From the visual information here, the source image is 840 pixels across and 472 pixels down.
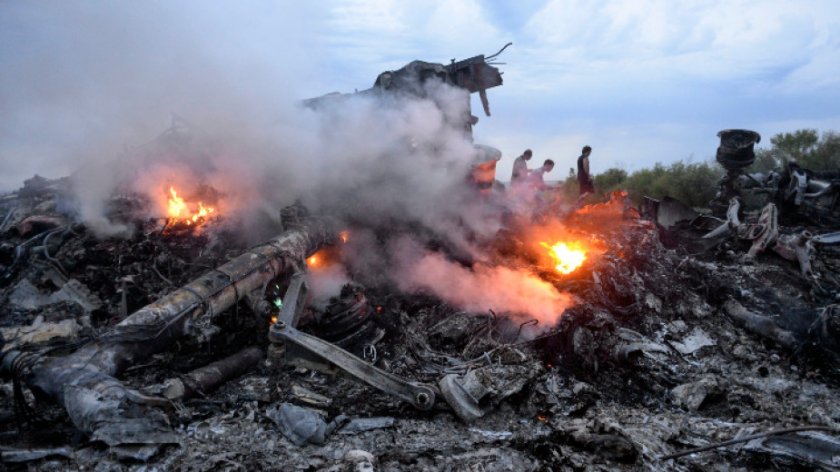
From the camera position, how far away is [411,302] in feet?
23.9

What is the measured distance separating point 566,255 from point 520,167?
635 cm

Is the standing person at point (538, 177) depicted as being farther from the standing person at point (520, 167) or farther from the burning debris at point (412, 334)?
the burning debris at point (412, 334)

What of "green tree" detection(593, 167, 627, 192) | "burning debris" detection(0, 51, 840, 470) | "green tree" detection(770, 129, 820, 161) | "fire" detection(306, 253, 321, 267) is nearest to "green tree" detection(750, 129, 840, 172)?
"green tree" detection(770, 129, 820, 161)

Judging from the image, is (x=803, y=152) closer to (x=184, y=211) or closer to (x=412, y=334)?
(x=412, y=334)

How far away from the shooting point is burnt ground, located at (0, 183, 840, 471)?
145 inches

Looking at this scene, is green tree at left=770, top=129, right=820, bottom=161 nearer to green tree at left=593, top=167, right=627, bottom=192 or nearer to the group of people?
green tree at left=593, top=167, right=627, bottom=192

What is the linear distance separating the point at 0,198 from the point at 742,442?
17.1 meters

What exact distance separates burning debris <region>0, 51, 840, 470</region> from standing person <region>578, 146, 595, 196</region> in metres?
2.48

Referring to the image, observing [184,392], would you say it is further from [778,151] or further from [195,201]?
[778,151]

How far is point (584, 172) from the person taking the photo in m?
12.0

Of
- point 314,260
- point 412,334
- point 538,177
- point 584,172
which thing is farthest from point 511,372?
point 538,177

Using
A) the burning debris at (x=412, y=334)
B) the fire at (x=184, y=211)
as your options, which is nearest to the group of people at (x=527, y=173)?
the burning debris at (x=412, y=334)

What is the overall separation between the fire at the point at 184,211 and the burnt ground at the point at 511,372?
403 millimetres

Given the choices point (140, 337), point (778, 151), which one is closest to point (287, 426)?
point (140, 337)
